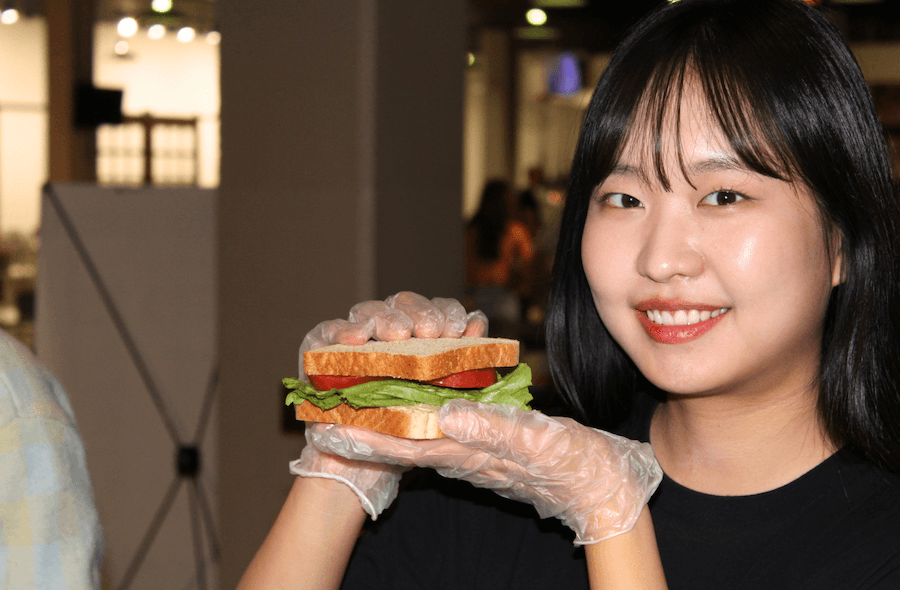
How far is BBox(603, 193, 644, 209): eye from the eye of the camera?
1298 mm

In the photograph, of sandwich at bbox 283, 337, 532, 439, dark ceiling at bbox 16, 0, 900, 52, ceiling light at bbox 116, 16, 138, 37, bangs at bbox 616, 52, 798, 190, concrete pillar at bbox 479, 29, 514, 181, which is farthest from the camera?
concrete pillar at bbox 479, 29, 514, 181

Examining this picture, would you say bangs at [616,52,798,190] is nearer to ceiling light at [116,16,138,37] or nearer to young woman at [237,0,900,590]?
young woman at [237,0,900,590]

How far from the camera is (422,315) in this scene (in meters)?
1.55

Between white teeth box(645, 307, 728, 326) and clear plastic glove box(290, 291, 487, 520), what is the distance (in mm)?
434

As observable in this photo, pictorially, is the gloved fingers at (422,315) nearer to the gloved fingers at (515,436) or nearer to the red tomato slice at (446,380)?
the red tomato slice at (446,380)

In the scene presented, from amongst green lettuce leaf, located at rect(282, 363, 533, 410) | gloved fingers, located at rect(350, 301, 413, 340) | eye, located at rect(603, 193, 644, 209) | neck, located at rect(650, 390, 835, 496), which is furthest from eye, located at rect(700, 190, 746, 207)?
gloved fingers, located at rect(350, 301, 413, 340)

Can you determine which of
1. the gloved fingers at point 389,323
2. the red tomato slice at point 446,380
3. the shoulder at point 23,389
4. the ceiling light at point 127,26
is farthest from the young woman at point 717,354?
the ceiling light at point 127,26

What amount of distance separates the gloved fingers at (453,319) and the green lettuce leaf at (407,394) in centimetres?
13

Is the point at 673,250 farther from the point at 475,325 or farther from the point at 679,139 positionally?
the point at 475,325

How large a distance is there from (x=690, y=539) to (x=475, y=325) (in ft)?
1.82

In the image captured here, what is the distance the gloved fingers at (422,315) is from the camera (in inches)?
60.9

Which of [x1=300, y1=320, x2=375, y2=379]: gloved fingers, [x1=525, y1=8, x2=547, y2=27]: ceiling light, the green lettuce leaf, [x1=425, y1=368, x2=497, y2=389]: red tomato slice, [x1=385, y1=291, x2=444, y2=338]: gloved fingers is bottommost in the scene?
the green lettuce leaf

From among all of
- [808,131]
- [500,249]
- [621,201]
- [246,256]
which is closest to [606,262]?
[621,201]

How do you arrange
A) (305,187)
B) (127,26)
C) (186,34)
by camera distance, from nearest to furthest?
(305,187) → (127,26) → (186,34)
